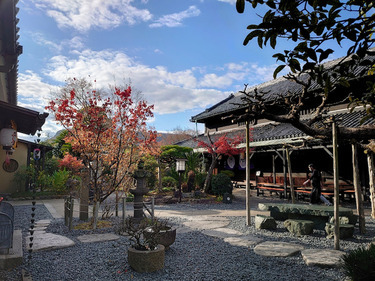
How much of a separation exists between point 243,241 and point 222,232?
3.14 ft

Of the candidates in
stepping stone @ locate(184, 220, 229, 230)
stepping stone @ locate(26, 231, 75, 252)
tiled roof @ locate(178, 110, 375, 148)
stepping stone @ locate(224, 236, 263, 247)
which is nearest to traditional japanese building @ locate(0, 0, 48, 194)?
stepping stone @ locate(26, 231, 75, 252)

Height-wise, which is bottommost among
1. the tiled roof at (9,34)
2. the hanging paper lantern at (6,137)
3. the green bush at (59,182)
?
the green bush at (59,182)

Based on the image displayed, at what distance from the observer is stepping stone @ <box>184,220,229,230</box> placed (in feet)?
22.9

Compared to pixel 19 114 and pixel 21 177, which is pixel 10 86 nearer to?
pixel 19 114

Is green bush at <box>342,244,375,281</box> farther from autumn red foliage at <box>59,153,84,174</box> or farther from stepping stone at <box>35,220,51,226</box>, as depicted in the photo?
autumn red foliage at <box>59,153,84,174</box>

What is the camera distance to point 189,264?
4.16 meters

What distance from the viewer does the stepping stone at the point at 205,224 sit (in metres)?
6.98

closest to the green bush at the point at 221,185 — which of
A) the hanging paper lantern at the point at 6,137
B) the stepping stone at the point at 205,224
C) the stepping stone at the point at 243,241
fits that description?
the stepping stone at the point at 205,224

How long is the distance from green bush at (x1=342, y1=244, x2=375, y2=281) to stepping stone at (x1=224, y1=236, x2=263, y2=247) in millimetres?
2236

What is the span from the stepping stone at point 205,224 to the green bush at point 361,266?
408 centimetres

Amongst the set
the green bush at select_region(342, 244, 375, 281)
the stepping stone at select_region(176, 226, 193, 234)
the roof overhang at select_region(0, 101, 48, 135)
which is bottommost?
the stepping stone at select_region(176, 226, 193, 234)

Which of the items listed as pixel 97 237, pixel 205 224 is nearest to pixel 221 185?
pixel 205 224

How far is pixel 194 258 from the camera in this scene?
4.45 metres

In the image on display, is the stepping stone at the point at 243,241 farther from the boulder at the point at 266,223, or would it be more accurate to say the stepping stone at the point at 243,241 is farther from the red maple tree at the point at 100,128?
the red maple tree at the point at 100,128
